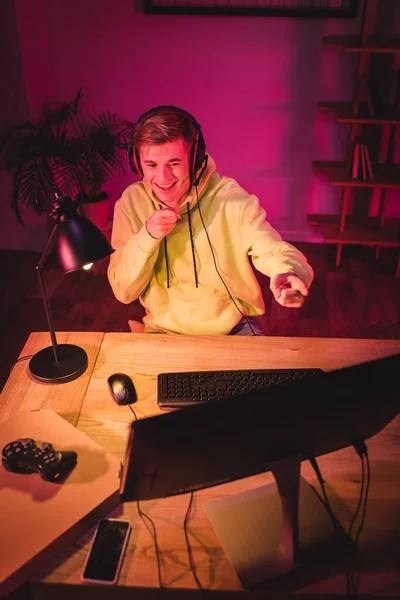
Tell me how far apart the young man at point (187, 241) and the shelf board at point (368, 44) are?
5.74ft

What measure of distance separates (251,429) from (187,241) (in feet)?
3.32

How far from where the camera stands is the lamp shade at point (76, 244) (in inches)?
48.3

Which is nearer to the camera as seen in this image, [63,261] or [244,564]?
[244,564]

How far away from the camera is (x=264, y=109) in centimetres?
356

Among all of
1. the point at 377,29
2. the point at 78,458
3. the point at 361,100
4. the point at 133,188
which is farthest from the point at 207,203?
the point at 377,29

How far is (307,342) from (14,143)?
2.58 m

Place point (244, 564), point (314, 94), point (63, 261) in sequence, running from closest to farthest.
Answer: point (244, 564), point (63, 261), point (314, 94)

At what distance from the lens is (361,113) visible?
3270mm

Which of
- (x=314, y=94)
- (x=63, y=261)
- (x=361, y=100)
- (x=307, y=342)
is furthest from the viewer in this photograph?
(x=314, y=94)

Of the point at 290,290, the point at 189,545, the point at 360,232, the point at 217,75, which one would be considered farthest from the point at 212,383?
the point at 217,75

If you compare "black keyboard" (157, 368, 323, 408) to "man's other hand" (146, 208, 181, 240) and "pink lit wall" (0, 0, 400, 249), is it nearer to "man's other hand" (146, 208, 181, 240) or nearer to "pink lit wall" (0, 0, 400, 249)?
"man's other hand" (146, 208, 181, 240)

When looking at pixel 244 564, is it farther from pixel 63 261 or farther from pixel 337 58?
pixel 337 58

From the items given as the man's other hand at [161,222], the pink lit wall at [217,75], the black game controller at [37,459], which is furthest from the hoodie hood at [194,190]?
the pink lit wall at [217,75]

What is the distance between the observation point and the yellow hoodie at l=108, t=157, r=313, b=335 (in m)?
1.70
